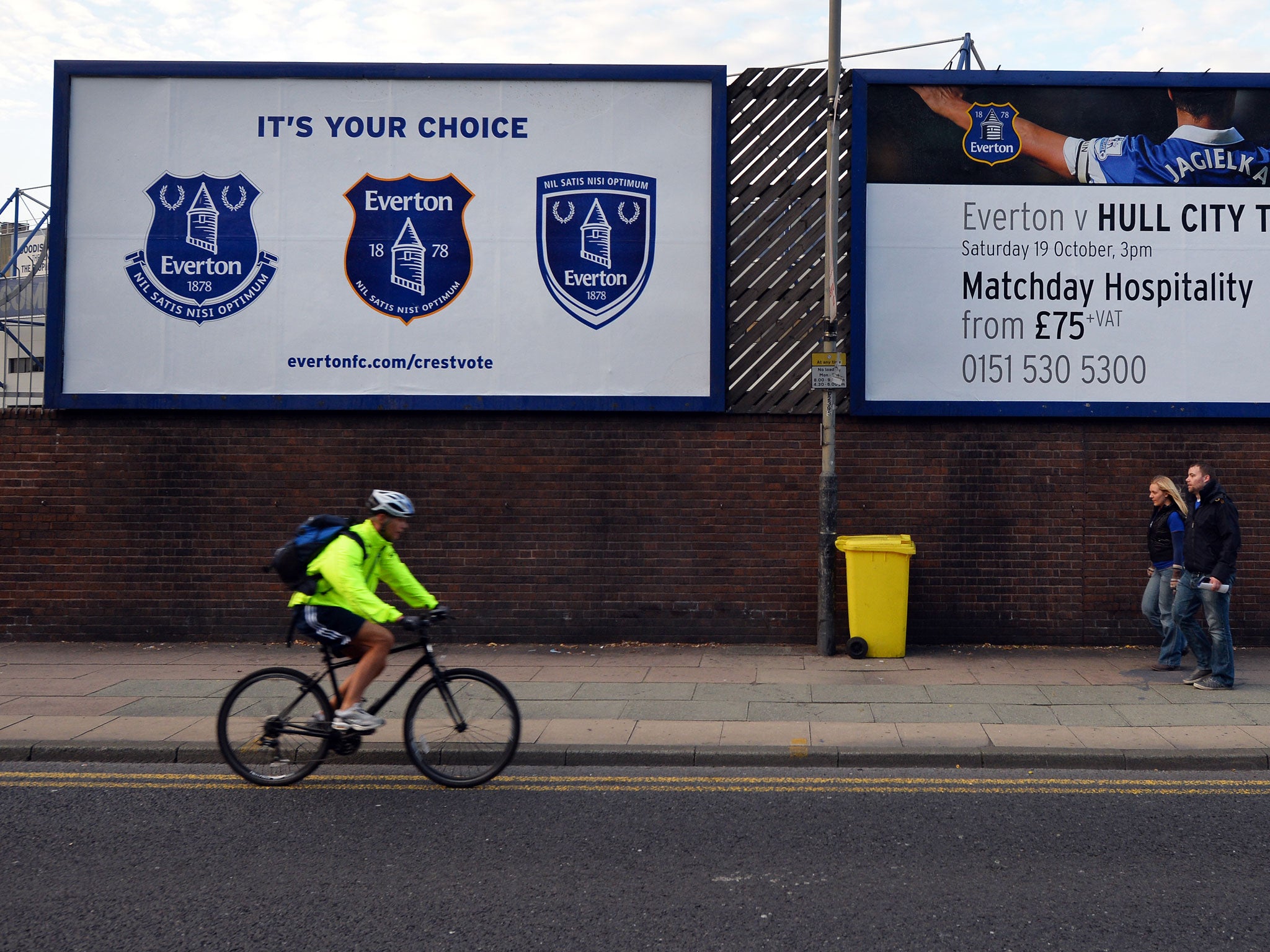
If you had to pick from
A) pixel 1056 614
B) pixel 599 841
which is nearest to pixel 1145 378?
pixel 1056 614

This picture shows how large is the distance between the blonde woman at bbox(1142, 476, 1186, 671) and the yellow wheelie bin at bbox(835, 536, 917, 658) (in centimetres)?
214

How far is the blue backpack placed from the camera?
5969 millimetres

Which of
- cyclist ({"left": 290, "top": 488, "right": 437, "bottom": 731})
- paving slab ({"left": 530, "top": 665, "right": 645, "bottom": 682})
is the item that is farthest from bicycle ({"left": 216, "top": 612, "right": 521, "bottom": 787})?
paving slab ({"left": 530, "top": 665, "right": 645, "bottom": 682})

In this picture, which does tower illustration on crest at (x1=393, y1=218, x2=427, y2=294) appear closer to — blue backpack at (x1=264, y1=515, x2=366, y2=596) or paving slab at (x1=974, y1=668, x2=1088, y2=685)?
blue backpack at (x1=264, y1=515, x2=366, y2=596)

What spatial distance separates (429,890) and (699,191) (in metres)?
8.06

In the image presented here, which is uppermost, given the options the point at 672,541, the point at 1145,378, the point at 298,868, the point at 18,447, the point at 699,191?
the point at 699,191

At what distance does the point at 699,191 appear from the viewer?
10.9m

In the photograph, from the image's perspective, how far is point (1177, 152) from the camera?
10.8 meters

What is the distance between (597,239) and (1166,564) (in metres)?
6.36

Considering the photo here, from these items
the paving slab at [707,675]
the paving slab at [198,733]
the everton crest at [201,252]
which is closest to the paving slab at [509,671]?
the paving slab at [707,675]

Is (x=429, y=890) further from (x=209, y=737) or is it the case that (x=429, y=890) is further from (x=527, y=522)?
(x=527, y=522)

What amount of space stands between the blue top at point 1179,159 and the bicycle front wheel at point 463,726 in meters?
8.43

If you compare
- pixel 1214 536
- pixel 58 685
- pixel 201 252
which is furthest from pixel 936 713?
pixel 201 252

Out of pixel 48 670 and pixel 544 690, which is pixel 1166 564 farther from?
pixel 48 670
